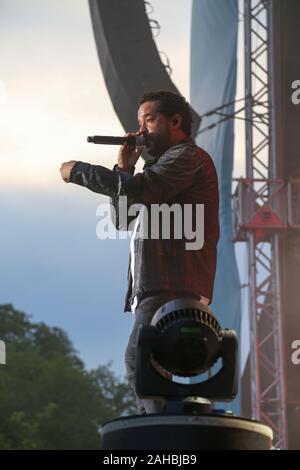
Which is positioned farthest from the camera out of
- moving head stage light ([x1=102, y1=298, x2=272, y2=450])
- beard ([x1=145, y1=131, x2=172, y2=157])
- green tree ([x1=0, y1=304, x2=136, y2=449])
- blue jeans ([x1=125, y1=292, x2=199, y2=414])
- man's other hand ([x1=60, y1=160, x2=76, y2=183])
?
green tree ([x1=0, y1=304, x2=136, y2=449])

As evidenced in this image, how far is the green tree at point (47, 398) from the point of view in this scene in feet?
70.4

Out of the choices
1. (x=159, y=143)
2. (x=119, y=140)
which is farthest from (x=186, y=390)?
(x=159, y=143)

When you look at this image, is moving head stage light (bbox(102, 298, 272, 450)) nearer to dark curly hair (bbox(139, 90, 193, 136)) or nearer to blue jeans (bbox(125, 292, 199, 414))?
blue jeans (bbox(125, 292, 199, 414))

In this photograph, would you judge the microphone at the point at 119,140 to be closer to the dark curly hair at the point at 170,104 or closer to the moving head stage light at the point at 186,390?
the dark curly hair at the point at 170,104

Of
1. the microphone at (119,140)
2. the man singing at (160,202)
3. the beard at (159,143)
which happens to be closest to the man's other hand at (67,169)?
the man singing at (160,202)

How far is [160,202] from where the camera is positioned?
2.82 m

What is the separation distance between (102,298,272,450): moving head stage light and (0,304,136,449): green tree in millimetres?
17344

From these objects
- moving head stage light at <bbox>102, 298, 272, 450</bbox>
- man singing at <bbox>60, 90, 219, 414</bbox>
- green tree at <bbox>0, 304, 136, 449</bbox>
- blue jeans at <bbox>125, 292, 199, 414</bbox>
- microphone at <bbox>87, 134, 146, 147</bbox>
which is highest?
green tree at <bbox>0, 304, 136, 449</bbox>

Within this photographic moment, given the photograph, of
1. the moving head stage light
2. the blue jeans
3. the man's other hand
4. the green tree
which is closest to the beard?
the man's other hand

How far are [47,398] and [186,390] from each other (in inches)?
878

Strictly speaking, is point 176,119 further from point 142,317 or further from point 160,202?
point 142,317

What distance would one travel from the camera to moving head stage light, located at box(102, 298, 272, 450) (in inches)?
77.7
